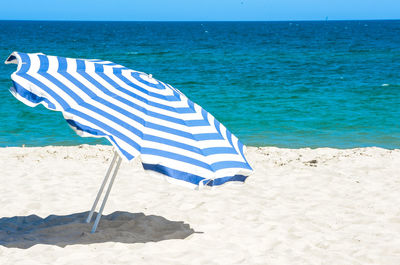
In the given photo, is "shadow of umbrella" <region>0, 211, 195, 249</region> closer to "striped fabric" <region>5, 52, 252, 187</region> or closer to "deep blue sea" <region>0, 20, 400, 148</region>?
"striped fabric" <region>5, 52, 252, 187</region>

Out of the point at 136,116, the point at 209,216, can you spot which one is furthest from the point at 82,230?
the point at 136,116

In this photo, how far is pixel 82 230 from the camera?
212 inches

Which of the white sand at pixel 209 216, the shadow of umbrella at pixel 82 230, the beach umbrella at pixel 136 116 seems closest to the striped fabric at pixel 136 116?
the beach umbrella at pixel 136 116

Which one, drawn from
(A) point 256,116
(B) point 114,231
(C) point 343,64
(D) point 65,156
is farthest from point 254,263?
(C) point 343,64

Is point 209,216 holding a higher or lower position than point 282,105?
lower

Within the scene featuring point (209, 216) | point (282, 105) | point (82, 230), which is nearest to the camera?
point (82, 230)

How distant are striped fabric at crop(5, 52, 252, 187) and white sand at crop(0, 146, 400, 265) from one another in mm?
954

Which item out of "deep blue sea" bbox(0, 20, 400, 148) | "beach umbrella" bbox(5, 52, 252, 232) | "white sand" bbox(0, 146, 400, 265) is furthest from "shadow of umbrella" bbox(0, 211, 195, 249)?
"deep blue sea" bbox(0, 20, 400, 148)

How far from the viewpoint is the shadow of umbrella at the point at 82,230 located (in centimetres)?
509

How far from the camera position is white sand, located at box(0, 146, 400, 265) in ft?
15.8

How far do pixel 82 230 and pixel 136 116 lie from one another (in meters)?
1.65

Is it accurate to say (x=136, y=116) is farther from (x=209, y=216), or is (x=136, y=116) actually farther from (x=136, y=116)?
(x=209, y=216)

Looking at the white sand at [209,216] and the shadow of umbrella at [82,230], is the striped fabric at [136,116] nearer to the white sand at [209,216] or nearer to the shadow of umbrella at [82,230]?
the white sand at [209,216]

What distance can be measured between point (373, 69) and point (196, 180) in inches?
1024
